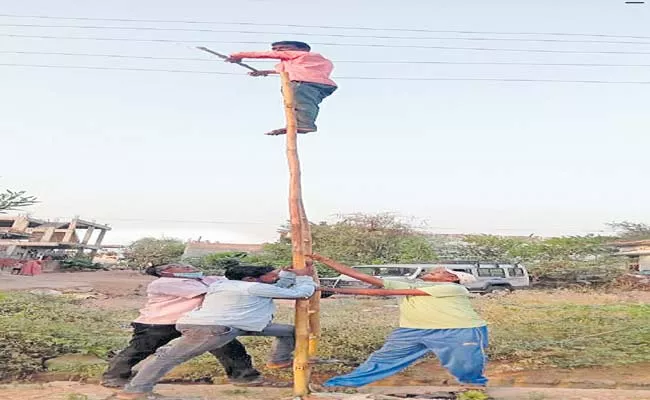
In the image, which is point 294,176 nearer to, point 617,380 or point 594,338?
point 617,380

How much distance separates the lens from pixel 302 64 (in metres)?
6.16

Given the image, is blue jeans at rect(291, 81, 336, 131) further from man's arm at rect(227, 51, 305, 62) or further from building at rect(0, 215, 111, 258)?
building at rect(0, 215, 111, 258)

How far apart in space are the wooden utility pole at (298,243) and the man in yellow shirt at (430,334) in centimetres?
22

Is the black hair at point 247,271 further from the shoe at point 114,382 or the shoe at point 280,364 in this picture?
the shoe at point 114,382

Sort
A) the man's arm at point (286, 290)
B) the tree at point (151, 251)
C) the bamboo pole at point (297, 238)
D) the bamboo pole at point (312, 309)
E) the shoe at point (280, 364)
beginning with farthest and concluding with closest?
the tree at point (151, 251) → the shoe at point (280, 364) → the bamboo pole at point (312, 309) → the bamboo pole at point (297, 238) → the man's arm at point (286, 290)

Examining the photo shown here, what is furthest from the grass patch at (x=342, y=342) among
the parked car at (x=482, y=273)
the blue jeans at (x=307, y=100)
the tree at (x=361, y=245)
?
the tree at (x=361, y=245)

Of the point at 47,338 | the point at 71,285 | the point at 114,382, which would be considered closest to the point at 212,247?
the point at 71,285

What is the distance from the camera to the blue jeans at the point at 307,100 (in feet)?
20.3

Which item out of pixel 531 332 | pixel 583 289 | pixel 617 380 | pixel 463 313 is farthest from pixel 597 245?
pixel 463 313

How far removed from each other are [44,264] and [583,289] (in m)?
25.6

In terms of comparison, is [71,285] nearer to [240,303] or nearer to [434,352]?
[240,303]

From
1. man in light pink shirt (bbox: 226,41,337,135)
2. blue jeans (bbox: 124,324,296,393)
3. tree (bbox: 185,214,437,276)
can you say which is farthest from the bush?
tree (bbox: 185,214,437,276)

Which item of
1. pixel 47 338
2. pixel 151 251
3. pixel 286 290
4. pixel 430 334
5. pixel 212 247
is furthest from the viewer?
pixel 212 247

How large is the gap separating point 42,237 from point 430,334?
35.6 m
